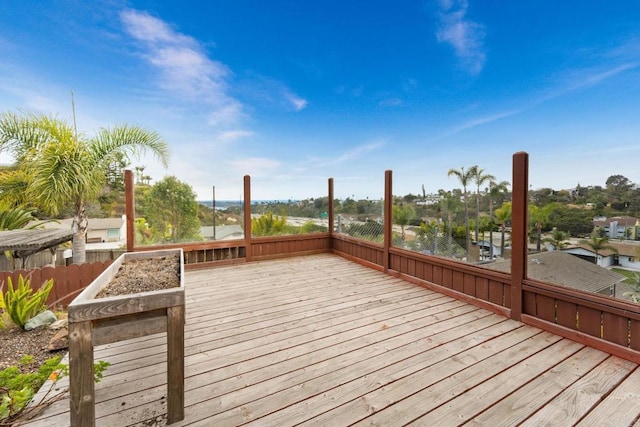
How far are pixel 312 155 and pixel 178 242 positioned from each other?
474 cm

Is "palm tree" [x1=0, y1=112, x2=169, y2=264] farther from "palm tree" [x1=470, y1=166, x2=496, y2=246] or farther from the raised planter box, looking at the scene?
"palm tree" [x1=470, y1=166, x2=496, y2=246]

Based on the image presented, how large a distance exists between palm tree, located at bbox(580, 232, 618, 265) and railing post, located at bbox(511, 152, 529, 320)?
0.43 m

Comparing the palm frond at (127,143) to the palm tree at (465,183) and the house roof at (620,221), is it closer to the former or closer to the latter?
the palm tree at (465,183)

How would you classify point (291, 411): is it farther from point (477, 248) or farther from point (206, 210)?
point (206, 210)

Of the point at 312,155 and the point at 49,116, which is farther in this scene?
the point at 312,155

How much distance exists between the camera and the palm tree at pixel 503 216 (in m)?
2.67

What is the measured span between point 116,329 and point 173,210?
3.64 m

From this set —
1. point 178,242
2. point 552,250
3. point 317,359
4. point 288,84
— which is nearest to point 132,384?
point 317,359

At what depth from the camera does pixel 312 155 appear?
8.05 meters

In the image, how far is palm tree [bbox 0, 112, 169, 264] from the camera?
3.50 metres

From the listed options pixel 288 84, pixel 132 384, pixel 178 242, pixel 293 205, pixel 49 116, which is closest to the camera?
pixel 132 384

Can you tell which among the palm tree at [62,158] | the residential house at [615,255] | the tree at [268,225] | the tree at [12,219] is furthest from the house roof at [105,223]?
the residential house at [615,255]

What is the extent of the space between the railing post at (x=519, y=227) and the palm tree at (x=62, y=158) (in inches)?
207

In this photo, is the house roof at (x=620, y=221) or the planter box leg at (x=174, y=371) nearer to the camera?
the planter box leg at (x=174, y=371)
